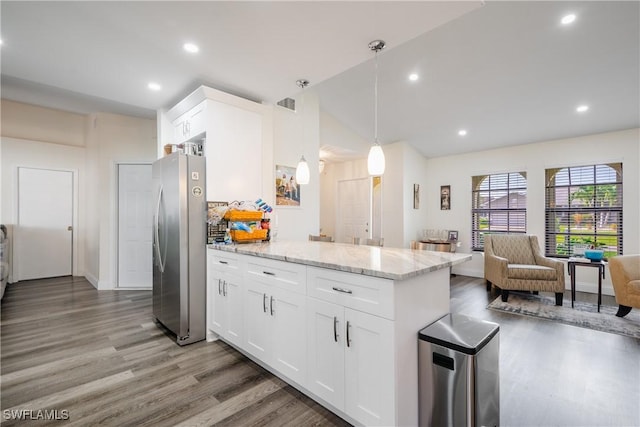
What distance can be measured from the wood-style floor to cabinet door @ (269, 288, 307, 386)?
192 mm

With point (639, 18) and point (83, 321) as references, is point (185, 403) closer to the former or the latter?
point (83, 321)

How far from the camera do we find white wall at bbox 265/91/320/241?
4.11 m

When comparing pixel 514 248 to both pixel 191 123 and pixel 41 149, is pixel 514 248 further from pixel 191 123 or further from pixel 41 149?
pixel 41 149

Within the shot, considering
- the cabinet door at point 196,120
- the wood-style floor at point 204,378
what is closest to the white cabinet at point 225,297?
the wood-style floor at point 204,378

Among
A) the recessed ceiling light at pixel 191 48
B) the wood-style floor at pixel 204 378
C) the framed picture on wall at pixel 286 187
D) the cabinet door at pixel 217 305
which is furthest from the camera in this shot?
the framed picture on wall at pixel 286 187

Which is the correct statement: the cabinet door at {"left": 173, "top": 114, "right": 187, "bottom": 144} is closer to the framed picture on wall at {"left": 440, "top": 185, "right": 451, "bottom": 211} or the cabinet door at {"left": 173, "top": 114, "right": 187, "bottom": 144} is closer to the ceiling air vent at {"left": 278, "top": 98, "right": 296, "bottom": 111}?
the ceiling air vent at {"left": 278, "top": 98, "right": 296, "bottom": 111}

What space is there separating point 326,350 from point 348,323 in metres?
0.27

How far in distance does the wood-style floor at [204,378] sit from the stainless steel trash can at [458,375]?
0.48m

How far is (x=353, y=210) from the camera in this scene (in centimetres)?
672

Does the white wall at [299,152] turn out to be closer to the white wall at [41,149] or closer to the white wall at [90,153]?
the white wall at [90,153]

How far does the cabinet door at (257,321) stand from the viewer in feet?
7.02

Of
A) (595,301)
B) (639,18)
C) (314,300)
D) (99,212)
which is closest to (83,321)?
(99,212)

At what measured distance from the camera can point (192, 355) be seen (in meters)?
2.51

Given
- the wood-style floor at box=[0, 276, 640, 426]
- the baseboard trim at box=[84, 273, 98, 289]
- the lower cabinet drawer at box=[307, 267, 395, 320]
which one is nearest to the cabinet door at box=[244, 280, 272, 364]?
the wood-style floor at box=[0, 276, 640, 426]
